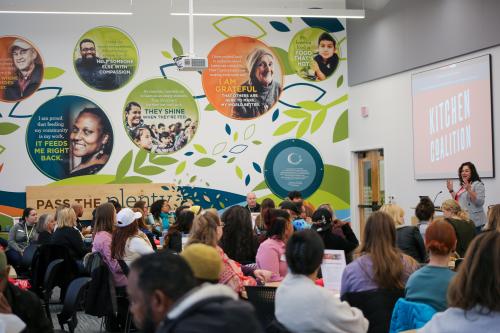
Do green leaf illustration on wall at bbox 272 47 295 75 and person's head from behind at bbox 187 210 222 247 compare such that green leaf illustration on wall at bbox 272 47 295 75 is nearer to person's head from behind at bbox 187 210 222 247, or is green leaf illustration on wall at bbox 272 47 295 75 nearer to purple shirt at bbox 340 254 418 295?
person's head from behind at bbox 187 210 222 247

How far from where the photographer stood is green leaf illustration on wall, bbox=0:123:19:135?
42.0 ft

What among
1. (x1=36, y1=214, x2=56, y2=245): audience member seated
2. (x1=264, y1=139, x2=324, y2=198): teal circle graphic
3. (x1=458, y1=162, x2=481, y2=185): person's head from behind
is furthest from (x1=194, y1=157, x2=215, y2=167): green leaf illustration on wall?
(x1=458, y1=162, x2=481, y2=185): person's head from behind

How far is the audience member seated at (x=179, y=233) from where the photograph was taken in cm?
718

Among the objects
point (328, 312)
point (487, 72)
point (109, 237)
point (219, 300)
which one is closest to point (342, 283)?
point (328, 312)

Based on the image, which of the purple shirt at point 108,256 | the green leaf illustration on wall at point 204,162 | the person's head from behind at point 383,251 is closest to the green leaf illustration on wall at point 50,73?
the green leaf illustration on wall at point 204,162

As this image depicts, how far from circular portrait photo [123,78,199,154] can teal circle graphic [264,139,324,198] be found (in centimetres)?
164

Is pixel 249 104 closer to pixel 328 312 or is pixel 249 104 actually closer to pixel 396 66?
pixel 396 66

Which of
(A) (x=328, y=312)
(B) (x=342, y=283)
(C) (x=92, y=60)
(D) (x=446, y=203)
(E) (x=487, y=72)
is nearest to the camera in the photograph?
(A) (x=328, y=312)

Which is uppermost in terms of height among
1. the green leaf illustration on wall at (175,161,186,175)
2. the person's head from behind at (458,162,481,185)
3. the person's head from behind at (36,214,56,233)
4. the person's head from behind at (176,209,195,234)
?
the green leaf illustration on wall at (175,161,186,175)

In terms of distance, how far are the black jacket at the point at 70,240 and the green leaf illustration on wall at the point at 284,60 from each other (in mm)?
6529

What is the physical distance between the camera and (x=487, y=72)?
9.95 m

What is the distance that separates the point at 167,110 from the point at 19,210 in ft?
10.5

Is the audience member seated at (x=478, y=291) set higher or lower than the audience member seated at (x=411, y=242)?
higher

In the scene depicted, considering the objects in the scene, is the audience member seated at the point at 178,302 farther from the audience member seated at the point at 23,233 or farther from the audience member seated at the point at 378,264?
the audience member seated at the point at 23,233
